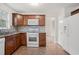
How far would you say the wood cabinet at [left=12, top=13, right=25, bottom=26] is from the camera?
7.65 metres

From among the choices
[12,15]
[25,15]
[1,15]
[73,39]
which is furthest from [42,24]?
[73,39]

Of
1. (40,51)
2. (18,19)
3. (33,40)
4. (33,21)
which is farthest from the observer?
(33,21)

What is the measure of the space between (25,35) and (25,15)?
4.88ft

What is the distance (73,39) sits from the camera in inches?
179

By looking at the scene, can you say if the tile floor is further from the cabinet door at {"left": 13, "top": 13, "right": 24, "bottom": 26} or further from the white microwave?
the white microwave

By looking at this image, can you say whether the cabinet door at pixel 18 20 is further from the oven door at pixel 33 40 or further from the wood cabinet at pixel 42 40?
the wood cabinet at pixel 42 40

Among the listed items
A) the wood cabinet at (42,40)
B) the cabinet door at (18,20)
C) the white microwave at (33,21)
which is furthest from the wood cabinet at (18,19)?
the wood cabinet at (42,40)

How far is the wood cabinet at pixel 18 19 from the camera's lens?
765 cm

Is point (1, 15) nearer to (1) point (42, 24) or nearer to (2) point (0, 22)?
(2) point (0, 22)

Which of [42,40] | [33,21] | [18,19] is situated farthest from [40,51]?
[18,19]

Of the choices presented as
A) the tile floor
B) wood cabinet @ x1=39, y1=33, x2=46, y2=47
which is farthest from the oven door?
the tile floor

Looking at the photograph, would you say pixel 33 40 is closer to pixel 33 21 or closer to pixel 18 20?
pixel 33 21

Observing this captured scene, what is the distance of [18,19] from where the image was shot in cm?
816

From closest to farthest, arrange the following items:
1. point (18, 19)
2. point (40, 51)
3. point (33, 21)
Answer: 1. point (40, 51)
2. point (18, 19)
3. point (33, 21)
